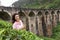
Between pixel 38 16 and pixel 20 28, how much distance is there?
69.0ft

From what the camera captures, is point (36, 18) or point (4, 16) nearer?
point (4, 16)

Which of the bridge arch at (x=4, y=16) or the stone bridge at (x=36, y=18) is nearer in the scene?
the bridge arch at (x=4, y=16)

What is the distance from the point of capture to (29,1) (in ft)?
194

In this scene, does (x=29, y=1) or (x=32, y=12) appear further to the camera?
(x=29, y=1)

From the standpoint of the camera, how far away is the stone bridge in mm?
19984

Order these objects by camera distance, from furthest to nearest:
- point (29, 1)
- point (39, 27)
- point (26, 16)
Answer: point (29, 1), point (39, 27), point (26, 16)

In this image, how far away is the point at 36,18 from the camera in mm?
26500

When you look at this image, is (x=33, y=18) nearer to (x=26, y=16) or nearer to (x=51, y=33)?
(x=26, y=16)

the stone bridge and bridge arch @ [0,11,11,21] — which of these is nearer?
bridge arch @ [0,11,11,21]

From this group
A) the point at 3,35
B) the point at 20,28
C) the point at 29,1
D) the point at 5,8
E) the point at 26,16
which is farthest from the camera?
the point at 29,1

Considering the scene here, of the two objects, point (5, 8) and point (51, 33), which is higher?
point (5, 8)

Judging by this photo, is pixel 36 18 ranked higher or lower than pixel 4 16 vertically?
lower

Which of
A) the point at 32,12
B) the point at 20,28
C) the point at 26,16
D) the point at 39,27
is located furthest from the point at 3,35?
the point at 39,27

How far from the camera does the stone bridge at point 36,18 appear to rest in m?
20.0
